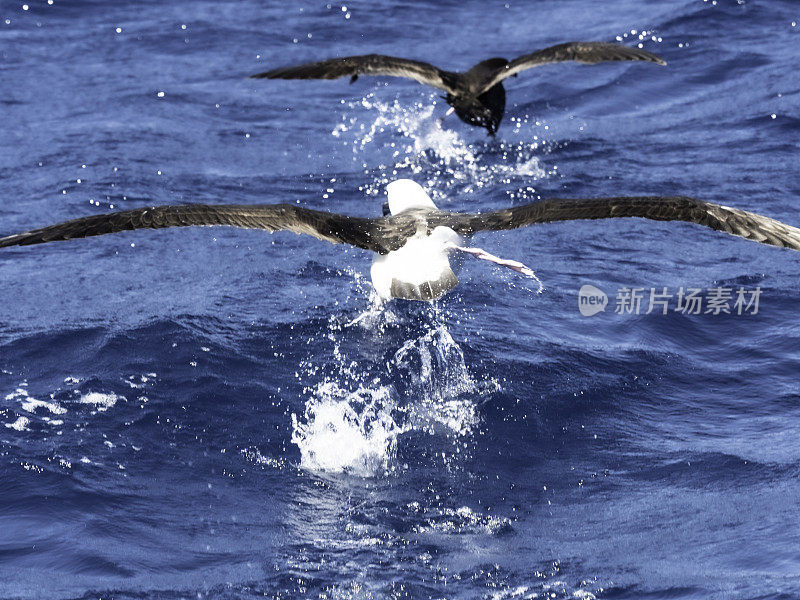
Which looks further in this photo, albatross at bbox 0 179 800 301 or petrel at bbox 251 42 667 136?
petrel at bbox 251 42 667 136

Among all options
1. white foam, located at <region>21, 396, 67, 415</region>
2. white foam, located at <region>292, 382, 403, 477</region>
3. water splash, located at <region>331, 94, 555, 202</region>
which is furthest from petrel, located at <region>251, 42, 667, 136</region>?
white foam, located at <region>21, 396, 67, 415</region>

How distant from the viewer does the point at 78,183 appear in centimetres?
1675

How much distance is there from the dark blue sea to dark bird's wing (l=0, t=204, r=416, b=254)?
136 cm

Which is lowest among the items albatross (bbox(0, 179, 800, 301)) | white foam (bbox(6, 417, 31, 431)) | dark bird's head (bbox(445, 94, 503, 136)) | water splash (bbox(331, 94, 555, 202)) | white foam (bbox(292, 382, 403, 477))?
white foam (bbox(292, 382, 403, 477))

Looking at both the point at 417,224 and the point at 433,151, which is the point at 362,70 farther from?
the point at 433,151

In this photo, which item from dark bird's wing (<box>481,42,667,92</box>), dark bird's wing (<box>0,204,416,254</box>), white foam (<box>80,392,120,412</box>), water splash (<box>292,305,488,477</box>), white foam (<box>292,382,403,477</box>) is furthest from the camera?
dark bird's wing (<box>481,42,667,92</box>)

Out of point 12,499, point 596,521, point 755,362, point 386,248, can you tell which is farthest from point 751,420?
point 12,499

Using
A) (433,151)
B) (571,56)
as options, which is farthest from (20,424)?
(433,151)

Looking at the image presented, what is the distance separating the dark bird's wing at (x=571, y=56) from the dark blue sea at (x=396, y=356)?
205 cm

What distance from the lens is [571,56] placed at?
1395 centimetres

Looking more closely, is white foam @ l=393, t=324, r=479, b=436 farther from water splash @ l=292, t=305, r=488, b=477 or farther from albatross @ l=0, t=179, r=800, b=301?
albatross @ l=0, t=179, r=800, b=301

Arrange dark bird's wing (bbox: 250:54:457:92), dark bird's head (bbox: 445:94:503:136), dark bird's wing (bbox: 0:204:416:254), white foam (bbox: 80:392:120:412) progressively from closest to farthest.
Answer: dark bird's wing (bbox: 0:204:416:254), white foam (bbox: 80:392:120:412), dark bird's wing (bbox: 250:54:457:92), dark bird's head (bbox: 445:94:503:136)

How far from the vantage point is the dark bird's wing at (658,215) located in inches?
367

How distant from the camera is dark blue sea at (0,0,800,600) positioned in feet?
29.4
